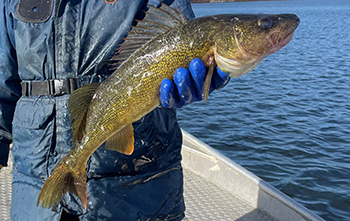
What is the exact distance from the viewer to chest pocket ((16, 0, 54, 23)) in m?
2.09

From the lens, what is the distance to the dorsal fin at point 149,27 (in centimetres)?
203

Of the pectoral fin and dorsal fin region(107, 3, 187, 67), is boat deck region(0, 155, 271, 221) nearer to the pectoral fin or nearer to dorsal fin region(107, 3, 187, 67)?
the pectoral fin

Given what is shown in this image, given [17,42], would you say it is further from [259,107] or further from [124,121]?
[259,107]

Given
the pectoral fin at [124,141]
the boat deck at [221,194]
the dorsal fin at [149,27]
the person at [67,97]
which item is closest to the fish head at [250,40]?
the person at [67,97]

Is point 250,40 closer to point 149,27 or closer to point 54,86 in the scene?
point 149,27

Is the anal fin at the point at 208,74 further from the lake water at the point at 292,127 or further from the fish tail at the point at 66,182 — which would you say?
the lake water at the point at 292,127

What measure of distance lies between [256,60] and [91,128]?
3.34 ft

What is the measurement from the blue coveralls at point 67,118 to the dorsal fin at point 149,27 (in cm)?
7

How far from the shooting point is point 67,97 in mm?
2088

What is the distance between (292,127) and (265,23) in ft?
24.8

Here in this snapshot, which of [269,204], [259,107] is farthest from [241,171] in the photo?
[259,107]

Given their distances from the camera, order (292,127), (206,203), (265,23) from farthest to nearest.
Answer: (292,127)
(206,203)
(265,23)

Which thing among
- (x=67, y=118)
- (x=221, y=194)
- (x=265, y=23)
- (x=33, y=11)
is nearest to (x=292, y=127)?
(x=221, y=194)

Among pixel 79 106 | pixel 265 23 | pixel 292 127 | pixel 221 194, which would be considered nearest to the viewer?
pixel 265 23
